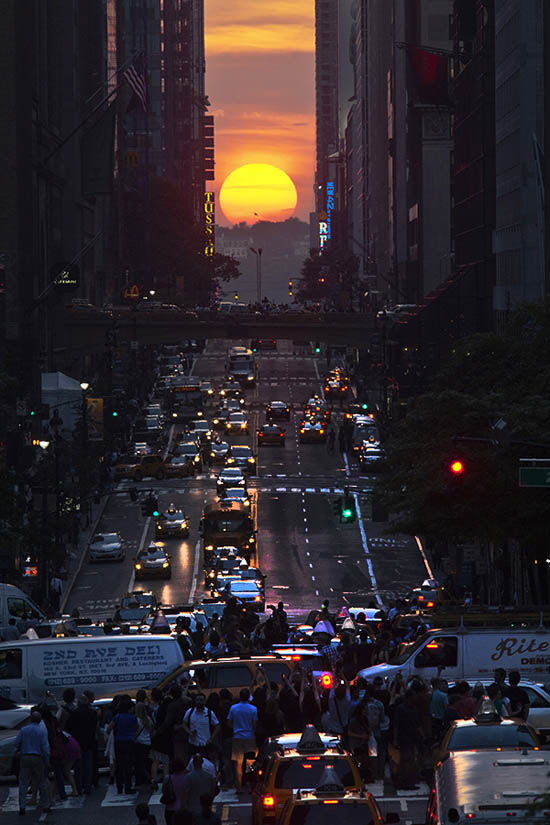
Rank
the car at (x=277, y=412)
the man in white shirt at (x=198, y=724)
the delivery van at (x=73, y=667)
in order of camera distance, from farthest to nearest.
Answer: the car at (x=277, y=412)
the delivery van at (x=73, y=667)
the man in white shirt at (x=198, y=724)

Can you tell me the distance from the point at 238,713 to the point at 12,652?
669 centimetres

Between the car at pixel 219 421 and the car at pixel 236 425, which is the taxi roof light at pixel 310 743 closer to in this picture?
the car at pixel 236 425

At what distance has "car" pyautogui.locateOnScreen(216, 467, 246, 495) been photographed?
8719cm

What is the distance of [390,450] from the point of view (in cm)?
5850

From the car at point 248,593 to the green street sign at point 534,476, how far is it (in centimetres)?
2624

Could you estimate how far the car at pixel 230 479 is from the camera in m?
87.2

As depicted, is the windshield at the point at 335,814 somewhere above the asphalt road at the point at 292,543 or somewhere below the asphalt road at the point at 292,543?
above

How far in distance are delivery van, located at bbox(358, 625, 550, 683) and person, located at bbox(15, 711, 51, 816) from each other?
27.3 feet

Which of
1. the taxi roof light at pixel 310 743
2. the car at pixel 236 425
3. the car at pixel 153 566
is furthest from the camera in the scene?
the car at pixel 236 425

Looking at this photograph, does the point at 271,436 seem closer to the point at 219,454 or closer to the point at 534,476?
the point at 219,454

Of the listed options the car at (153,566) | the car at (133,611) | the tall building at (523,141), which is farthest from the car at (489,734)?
the tall building at (523,141)

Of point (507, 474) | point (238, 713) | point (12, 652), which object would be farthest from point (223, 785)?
point (507, 474)

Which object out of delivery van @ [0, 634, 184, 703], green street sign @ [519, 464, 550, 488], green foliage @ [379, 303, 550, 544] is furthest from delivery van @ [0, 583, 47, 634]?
green street sign @ [519, 464, 550, 488]

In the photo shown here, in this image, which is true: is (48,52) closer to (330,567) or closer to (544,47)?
(544,47)
